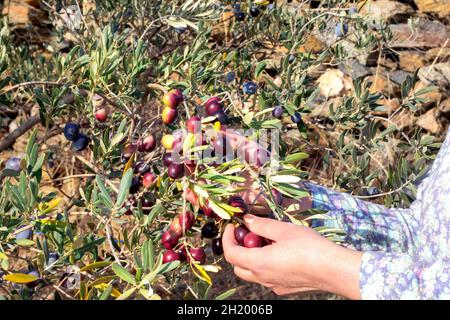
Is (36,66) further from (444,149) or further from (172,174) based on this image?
(444,149)

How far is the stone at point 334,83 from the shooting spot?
3865 mm

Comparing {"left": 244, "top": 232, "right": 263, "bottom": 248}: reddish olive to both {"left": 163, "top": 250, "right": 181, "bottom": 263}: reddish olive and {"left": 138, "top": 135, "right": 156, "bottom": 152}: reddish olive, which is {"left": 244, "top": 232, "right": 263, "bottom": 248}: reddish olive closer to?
{"left": 163, "top": 250, "right": 181, "bottom": 263}: reddish olive

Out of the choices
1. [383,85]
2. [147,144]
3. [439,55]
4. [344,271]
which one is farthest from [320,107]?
[344,271]

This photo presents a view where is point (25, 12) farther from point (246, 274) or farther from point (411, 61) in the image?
point (246, 274)

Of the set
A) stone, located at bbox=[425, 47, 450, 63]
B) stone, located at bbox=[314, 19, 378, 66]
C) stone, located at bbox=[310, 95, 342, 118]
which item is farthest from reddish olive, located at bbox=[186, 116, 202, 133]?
stone, located at bbox=[425, 47, 450, 63]

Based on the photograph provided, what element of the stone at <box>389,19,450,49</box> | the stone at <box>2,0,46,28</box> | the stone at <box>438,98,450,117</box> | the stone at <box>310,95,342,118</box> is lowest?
the stone at <box>438,98,450,117</box>

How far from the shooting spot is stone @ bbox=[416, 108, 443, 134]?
13.1ft

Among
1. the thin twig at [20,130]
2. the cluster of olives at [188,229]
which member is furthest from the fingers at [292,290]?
the thin twig at [20,130]

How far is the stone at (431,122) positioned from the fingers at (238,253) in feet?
10.0

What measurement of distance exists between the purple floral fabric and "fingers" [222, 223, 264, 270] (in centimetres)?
21

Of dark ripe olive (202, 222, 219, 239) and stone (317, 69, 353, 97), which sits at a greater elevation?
dark ripe olive (202, 222, 219, 239)

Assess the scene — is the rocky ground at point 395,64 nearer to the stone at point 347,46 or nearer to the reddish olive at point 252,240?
the stone at point 347,46

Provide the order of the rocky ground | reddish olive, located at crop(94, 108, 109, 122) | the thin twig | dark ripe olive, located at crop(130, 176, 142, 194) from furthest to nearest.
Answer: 1. the rocky ground
2. the thin twig
3. reddish olive, located at crop(94, 108, 109, 122)
4. dark ripe olive, located at crop(130, 176, 142, 194)

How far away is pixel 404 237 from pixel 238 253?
1.68 feet
